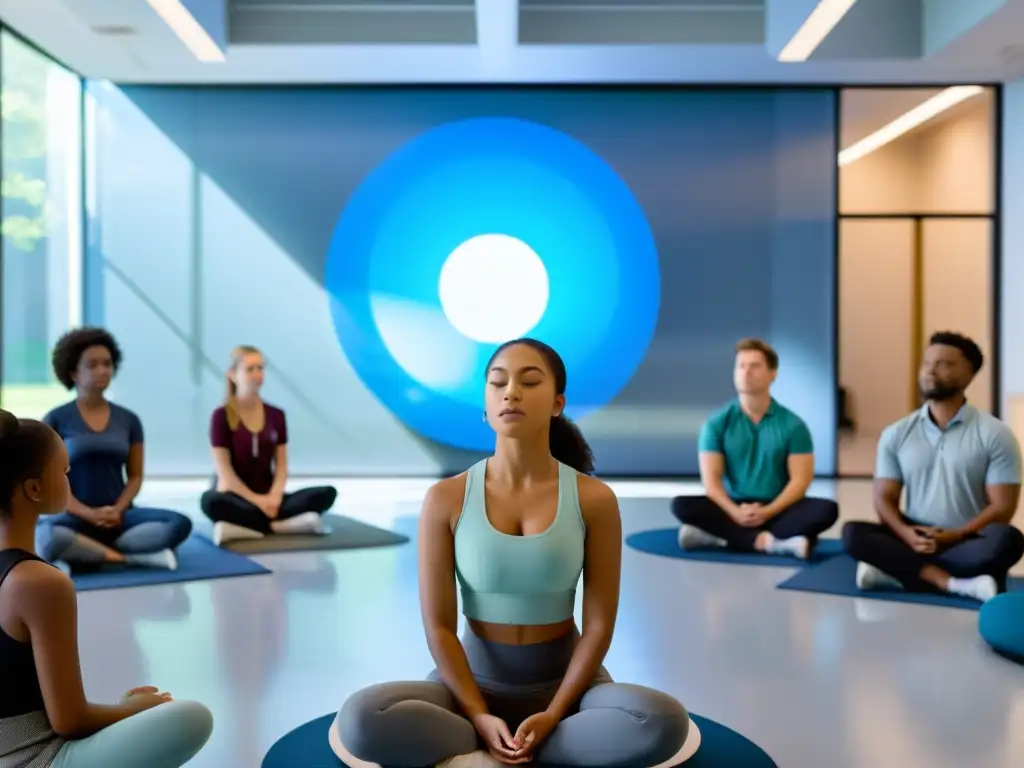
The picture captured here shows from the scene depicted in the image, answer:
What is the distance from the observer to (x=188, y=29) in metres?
6.38

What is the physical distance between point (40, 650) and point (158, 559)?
2885 mm

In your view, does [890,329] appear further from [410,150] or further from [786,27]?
[410,150]

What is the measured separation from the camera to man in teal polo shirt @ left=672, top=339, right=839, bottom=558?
4855mm

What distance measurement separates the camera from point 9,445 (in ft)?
5.82

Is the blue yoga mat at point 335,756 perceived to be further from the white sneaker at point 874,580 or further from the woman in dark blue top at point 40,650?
the white sneaker at point 874,580

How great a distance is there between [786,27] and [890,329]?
8.52 ft

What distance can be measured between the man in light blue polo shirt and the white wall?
13.4 feet

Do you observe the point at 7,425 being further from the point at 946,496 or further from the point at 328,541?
the point at 328,541

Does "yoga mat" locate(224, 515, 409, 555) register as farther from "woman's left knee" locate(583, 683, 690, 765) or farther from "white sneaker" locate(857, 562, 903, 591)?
"woman's left knee" locate(583, 683, 690, 765)

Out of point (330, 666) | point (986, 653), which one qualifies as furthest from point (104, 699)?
point (986, 653)

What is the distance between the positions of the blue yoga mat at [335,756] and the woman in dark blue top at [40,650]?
1.66 ft

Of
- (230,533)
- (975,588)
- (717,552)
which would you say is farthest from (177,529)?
(975,588)

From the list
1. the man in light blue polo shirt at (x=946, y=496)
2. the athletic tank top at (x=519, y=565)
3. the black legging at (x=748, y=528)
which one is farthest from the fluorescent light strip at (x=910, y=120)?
the athletic tank top at (x=519, y=565)

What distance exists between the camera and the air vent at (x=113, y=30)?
6410 millimetres
